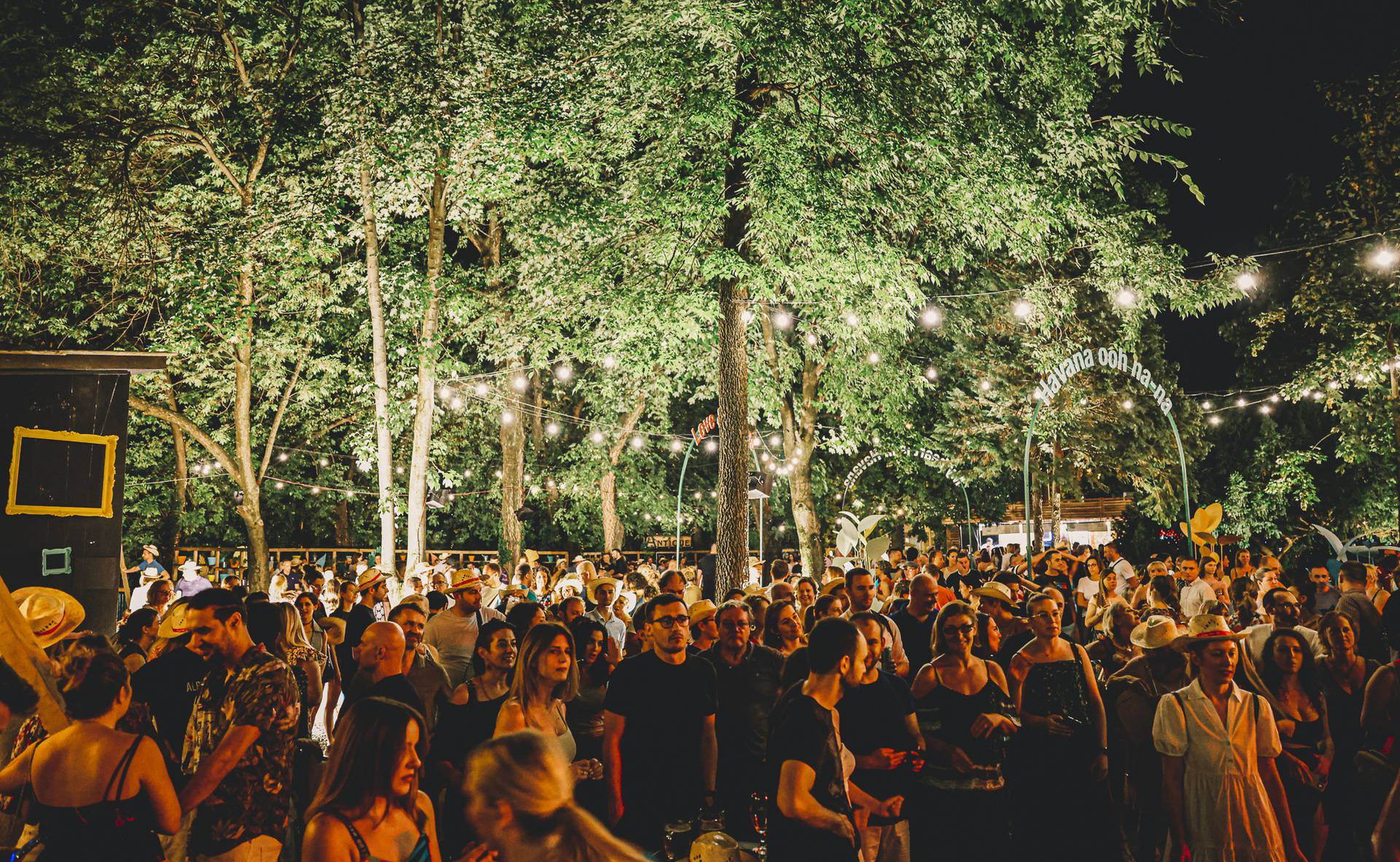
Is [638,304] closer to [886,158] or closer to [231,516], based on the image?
[886,158]

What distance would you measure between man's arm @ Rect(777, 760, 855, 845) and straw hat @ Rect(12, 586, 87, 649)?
4653 millimetres

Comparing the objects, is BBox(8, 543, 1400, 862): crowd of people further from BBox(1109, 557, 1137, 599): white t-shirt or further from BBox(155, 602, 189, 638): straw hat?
BBox(1109, 557, 1137, 599): white t-shirt

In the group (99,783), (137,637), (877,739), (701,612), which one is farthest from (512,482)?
(99,783)

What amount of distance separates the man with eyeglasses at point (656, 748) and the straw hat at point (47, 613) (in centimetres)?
352

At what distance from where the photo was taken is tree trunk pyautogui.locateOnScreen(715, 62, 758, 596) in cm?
1405

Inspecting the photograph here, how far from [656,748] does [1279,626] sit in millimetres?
4661

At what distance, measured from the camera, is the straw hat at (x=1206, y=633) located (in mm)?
5172

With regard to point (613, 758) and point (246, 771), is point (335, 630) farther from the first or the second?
point (246, 771)

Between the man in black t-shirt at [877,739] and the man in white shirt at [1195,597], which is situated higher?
the man in white shirt at [1195,597]

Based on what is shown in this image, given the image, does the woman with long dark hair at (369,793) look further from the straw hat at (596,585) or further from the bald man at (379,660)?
the straw hat at (596,585)

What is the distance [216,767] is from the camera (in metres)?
3.88

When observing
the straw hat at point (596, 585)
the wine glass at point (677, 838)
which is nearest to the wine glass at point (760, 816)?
the wine glass at point (677, 838)

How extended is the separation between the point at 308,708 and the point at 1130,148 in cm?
1339

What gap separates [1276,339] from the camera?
3328cm
